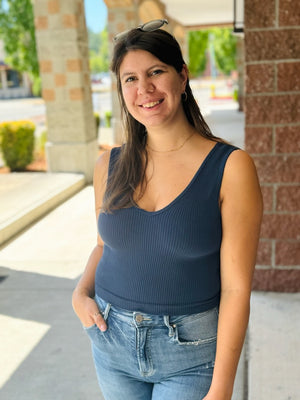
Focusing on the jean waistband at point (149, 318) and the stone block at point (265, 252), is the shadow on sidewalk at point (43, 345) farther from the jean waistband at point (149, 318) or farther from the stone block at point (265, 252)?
the jean waistband at point (149, 318)

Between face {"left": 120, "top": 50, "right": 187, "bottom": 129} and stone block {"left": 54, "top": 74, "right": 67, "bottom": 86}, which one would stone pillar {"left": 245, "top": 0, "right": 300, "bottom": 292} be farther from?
stone block {"left": 54, "top": 74, "right": 67, "bottom": 86}

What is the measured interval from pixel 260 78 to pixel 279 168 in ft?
2.11

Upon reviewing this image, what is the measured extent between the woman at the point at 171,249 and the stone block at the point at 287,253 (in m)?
2.13

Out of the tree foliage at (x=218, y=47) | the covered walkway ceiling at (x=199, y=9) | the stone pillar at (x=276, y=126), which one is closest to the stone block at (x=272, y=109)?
the stone pillar at (x=276, y=126)

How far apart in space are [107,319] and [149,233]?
1.10 feet

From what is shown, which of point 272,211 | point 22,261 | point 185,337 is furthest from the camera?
point 22,261

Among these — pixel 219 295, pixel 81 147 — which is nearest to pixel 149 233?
pixel 219 295

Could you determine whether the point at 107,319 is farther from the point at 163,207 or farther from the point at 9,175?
the point at 9,175

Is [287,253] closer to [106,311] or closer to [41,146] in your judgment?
[106,311]

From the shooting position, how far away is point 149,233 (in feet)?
4.62

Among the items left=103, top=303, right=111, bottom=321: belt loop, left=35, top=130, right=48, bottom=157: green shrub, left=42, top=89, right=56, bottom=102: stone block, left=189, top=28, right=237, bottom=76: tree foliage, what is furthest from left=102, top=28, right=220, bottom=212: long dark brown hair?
left=189, top=28, right=237, bottom=76: tree foliage

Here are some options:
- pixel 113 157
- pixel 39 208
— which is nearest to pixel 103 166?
pixel 113 157

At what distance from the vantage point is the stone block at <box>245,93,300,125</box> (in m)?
3.26

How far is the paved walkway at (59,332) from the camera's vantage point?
275 cm
